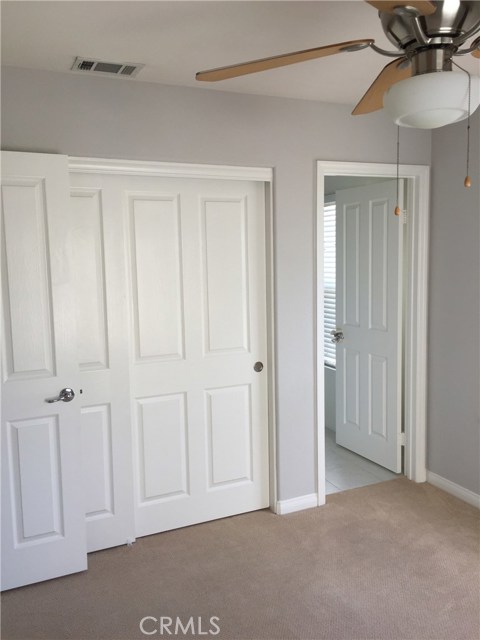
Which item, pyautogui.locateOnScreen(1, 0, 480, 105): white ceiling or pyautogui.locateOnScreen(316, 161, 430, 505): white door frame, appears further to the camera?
pyautogui.locateOnScreen(316, 161, 430, 505): white door frame

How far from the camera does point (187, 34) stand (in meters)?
2.24

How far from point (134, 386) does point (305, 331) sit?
3.47ft

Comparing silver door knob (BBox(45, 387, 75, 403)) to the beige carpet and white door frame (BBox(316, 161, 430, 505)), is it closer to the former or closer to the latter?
the beige carpet

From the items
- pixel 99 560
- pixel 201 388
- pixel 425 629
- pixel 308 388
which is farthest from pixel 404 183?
pixel 99 560

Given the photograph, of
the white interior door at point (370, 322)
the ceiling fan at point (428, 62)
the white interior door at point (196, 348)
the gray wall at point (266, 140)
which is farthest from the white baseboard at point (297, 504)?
the ceiling fan at point (428, 62)

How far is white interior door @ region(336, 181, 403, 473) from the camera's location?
12.6 feet

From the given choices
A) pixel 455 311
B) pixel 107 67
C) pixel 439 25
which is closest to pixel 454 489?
pixel 455 311

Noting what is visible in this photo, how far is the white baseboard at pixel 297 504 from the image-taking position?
11.1 ft

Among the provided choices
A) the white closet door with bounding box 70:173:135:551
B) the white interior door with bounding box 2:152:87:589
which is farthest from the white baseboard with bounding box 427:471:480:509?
the white interior door with bounding box 2:152:87:589

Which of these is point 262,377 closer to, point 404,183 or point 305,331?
point 305,331

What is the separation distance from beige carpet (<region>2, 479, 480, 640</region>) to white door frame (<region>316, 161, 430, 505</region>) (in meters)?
0.44

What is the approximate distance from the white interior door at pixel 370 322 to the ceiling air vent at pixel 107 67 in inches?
75.2

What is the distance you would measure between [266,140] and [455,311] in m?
→ 1.57

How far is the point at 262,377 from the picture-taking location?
340 centimetres
